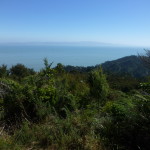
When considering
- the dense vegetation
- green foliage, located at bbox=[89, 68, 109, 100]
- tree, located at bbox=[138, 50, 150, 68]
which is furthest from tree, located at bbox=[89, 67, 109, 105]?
tree, located at bbox=[138, 50, 150, 68]

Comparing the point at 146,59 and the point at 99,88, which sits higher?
the point at 146,59

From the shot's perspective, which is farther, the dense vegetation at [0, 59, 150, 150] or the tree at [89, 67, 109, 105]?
the tree at [89, 67, 109, 105]

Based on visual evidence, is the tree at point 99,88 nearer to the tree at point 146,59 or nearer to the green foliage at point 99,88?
the green foliage at point 99,88

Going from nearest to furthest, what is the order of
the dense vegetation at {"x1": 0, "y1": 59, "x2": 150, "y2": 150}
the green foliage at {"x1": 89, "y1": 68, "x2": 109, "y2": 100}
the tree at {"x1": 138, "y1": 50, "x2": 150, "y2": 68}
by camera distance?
the dense vegetation at {"x1": 0, "y1": 59, "x2": 150, "y2": 150}
the tree at {"x1": 138, "y1": 50, "x2": 150, "y2": 68}
the green foliage at {"x1": 89, "y1": 68, "x2": 109, "y2": 100}

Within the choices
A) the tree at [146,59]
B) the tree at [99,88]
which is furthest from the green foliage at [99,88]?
the tree at [146,59]

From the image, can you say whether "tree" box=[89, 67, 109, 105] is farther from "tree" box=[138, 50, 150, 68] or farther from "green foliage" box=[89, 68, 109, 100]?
"tree" box=[138, 50, 150, 68]

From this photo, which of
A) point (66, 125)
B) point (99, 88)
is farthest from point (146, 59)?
point (99, 88)

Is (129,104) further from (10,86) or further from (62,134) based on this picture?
(10,86)

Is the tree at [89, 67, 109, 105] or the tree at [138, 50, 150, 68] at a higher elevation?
the tree at [138, 50, 150, 68]

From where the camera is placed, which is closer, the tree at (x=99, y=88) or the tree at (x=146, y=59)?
the tree at (x=146, y=59)

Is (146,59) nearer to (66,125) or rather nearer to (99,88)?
(66,125)

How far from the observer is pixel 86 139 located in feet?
11.7

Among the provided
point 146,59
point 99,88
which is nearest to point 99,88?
point 99,88

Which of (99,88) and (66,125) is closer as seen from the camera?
(66,125)
